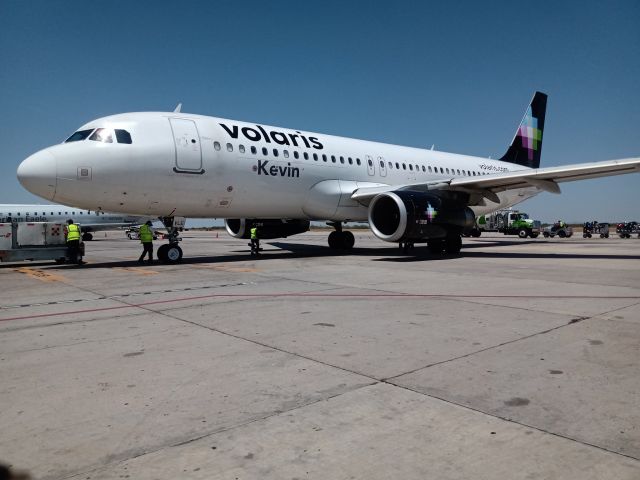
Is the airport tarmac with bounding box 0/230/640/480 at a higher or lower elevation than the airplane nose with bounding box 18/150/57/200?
lower

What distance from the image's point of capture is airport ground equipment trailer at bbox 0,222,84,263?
43.6ft

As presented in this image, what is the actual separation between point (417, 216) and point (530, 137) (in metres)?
15.0

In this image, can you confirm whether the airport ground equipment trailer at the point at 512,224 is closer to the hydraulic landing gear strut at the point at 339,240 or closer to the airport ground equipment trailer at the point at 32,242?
the hydraulic landing gear strut at the point at 339,240

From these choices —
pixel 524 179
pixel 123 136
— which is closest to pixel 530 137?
pixel 524 179

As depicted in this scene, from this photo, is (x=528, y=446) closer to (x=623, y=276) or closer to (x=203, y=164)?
(x=623, y=276)

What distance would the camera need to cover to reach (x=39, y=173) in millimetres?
10492

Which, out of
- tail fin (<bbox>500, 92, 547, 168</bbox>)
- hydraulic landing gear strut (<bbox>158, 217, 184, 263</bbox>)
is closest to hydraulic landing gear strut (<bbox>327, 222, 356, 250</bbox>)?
hydraulic landing gear strut (<bbox>158, 217, 184, 263</bbox>)

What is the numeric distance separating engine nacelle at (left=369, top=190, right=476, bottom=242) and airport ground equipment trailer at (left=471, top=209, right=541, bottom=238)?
22955mm

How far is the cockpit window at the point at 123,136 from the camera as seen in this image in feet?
37.2

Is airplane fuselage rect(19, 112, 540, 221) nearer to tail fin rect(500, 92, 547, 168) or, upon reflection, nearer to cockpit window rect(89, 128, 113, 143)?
cockpit window rect(89, 128, 113, 143)

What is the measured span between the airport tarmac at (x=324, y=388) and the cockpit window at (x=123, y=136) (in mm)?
5664

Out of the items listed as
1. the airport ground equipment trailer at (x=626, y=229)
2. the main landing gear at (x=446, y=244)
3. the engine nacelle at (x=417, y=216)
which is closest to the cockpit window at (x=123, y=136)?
the engine nacelle at (x=417, y=216)

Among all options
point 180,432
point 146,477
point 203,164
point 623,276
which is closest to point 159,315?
point 180,432

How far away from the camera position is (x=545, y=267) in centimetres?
1161
